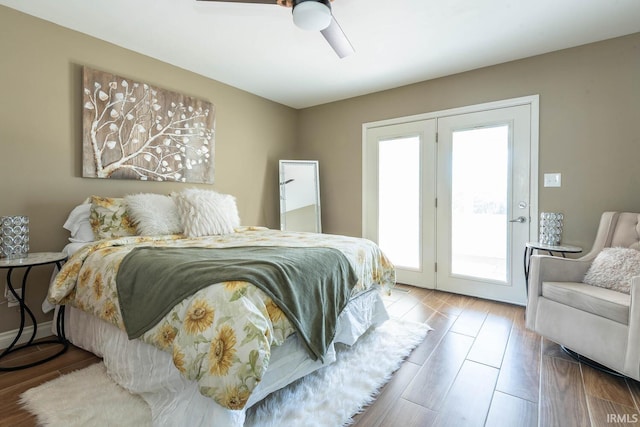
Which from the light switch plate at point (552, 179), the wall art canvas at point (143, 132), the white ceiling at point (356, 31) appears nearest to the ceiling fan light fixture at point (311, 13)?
the white ceiling at point (356, 31)

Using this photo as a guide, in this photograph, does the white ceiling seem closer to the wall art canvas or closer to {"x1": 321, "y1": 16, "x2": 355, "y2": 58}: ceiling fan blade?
{"x1": 321, "y1": 16, "x2": 355, "y2": 58}: ceiling fan blade

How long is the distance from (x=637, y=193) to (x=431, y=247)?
180 cm

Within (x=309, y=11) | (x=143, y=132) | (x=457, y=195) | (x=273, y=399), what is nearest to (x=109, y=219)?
(x=143, y=132)

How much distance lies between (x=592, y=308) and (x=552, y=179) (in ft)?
4.83

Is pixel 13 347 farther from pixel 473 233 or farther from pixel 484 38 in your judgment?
pixel 484 38

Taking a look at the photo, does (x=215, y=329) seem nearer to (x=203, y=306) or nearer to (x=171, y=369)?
(x=203, y=306)

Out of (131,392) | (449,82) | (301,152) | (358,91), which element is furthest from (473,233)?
(131,392)

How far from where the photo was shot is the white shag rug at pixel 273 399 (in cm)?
150

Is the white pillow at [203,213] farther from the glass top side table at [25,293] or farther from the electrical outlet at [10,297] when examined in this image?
the electrical outlet at [10,297]

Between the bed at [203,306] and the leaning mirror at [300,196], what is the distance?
5.80 ft

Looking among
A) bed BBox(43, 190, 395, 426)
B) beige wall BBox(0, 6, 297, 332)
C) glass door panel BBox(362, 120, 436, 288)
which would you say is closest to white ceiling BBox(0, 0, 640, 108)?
beige wall BBox(0, 6, 297, 332)

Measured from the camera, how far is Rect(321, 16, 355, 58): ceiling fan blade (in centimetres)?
205

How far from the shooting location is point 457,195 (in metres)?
3.48

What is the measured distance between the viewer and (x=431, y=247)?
3693mm
